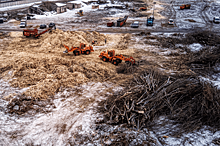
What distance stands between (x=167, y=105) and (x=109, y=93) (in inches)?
196

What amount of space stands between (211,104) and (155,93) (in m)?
3.81

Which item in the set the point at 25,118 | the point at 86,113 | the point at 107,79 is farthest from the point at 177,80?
the point at 25,118

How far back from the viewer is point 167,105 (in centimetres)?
1176

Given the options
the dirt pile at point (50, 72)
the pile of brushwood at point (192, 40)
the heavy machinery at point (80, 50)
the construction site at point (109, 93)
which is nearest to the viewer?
the construction site at point (109, 93)

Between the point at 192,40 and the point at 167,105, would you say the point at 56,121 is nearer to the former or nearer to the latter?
the point at 167,105

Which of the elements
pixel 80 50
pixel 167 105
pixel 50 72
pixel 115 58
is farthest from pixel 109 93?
pixel 80 50

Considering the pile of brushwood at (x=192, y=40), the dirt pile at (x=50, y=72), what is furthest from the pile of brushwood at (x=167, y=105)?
the pile of brushwood at (x=192, y=40)

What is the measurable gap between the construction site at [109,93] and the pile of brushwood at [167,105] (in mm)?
58

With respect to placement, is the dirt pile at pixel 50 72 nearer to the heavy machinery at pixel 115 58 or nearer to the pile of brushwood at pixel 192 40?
the heavy machinery at pixel 115 58

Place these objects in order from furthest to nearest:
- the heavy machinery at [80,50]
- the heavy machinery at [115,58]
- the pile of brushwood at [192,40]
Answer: the pile of brushwood at [192,40] < the heavy machinery at [80,50] < the heavy machinery at [115,58]

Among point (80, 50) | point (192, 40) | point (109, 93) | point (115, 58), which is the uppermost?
point (192, 40)

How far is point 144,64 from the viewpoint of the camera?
19.5m

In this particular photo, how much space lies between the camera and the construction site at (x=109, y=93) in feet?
32.9

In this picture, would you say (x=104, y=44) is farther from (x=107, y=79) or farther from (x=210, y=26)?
(x=210, y=26)
